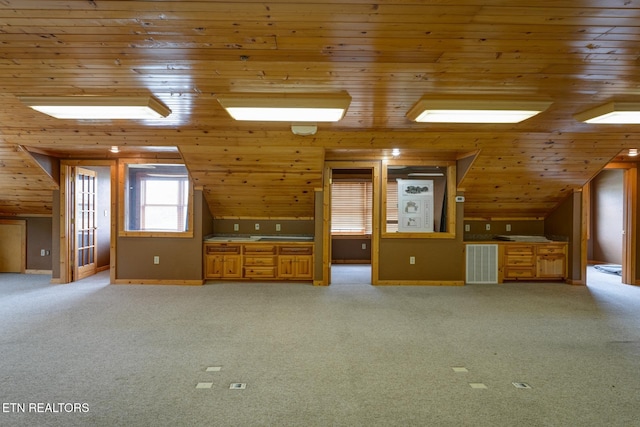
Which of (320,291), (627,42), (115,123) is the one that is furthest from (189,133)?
(627,42)

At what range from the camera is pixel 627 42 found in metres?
2.21

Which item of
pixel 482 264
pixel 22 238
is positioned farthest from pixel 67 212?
pixel 482 264

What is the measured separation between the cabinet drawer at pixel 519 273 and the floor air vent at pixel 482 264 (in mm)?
254

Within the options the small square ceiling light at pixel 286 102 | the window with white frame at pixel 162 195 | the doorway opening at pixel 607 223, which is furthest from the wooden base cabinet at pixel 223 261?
the doorway opening at pixel 607 223

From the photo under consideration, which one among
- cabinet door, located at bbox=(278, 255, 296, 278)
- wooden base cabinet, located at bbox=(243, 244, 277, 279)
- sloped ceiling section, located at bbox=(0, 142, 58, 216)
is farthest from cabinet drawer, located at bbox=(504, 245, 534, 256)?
sloped ceiling section, located at bbox=(0, 142, 58, 216)

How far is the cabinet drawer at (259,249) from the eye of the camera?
5949 millimetres

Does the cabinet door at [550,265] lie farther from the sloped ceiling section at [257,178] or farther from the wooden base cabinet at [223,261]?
the wooden base cabinet at [223,261]

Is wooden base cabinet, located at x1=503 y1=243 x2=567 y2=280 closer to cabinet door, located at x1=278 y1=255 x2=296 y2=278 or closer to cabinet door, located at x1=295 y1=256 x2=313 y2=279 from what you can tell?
cabinet door, located at x1=295 y1=256 x2=313 y2=279

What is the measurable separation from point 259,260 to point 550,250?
5.25m

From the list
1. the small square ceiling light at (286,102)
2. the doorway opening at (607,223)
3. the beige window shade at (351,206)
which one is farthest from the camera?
the beige window shade at (351,206)

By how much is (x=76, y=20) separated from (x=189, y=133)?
104 inches

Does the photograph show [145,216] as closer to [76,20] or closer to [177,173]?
[177,173]

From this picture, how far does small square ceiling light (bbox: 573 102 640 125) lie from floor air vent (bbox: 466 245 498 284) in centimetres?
286

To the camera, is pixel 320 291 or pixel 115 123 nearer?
pixel 115 123
